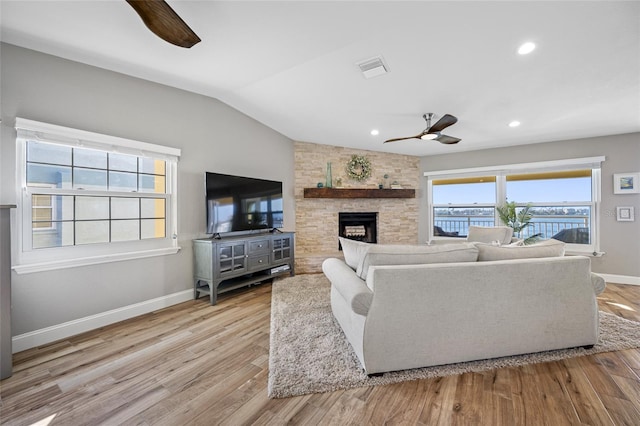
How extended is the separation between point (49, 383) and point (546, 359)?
136 inches

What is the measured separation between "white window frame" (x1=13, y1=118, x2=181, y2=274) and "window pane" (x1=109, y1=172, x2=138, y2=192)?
79mm

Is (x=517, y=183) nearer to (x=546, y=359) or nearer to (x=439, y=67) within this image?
(x=439, y=67)

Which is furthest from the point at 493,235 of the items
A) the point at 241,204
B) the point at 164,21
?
the point at 164,21

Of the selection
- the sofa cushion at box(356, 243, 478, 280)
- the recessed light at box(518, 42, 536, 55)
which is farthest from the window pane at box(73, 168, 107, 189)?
the recessed light at box(518, 42, 536, 55)

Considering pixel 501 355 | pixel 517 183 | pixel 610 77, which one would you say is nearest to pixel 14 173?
pixel 501 355

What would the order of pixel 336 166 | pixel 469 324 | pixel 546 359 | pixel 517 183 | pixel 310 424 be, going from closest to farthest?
1. pixel 310 424
2. pixel 469 324
3. pixel 546 359
4. pixel 517 183
5. pixel 336 166

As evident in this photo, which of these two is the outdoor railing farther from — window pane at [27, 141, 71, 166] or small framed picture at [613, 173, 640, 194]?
window pane at [27, 141, 71, 166]

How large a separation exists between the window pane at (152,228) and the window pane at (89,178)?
0.54 m

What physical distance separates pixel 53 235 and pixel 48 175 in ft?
1.74

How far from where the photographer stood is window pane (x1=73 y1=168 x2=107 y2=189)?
246 centimetres

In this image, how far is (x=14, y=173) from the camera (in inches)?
83.0

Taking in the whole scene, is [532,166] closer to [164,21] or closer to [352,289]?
[352,289]

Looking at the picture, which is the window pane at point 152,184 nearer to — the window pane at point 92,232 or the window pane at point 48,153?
the window pane at point 92,232

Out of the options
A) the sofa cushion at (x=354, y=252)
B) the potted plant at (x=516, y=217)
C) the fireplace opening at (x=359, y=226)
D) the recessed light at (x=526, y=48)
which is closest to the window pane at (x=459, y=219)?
the potted plant at (x=516, y=217)
